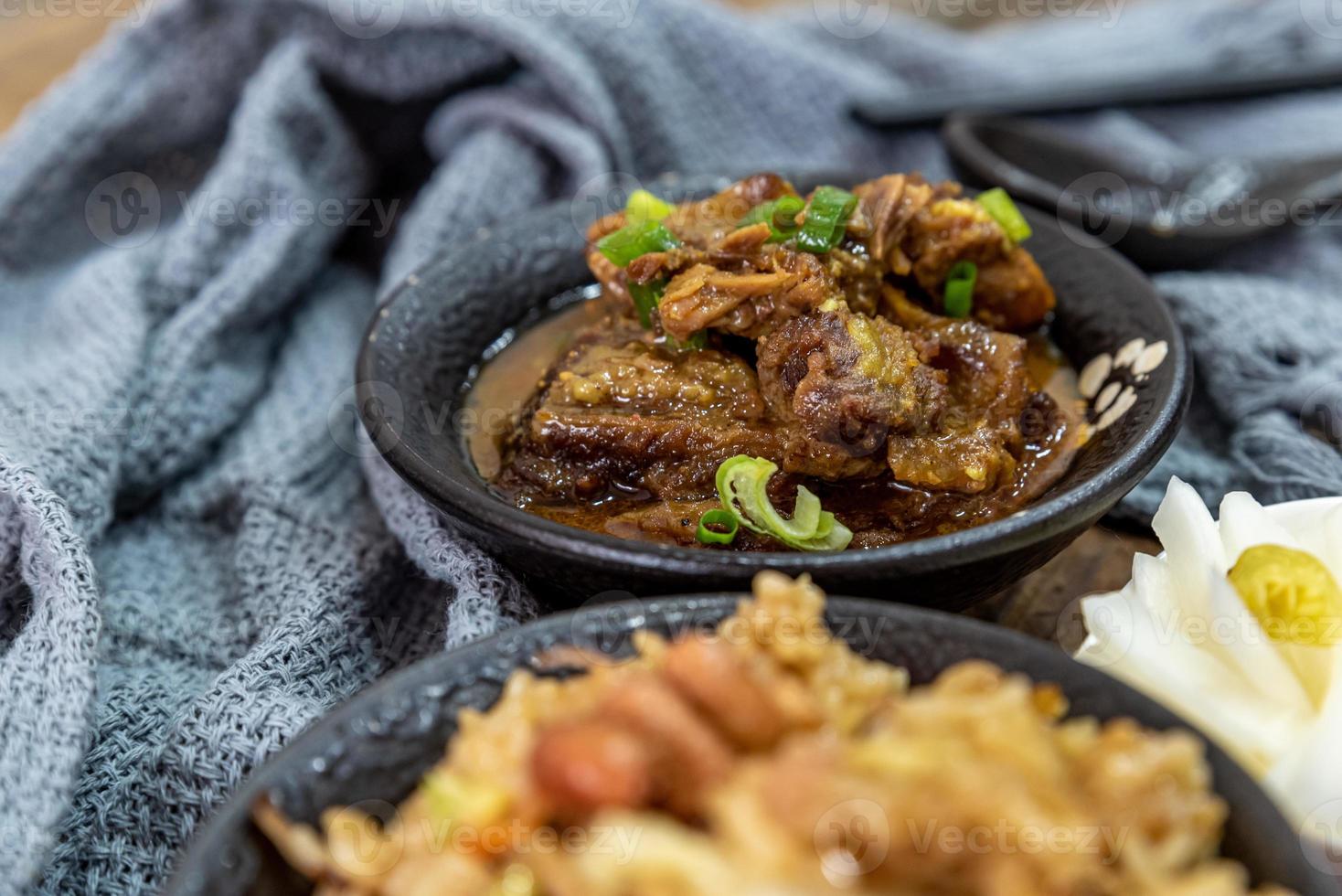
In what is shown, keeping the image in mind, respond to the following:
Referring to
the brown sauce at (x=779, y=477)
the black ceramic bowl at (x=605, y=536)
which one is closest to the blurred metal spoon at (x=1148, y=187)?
the black ceramic bowl at (x=605, y=536)

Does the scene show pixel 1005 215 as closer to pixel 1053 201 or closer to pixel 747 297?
pixel 747 297

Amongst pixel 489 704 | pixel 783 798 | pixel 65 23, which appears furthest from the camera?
pixel 65 23

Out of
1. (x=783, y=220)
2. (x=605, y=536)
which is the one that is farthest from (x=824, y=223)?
(x=605, y=536)

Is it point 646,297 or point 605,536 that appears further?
point 646,297

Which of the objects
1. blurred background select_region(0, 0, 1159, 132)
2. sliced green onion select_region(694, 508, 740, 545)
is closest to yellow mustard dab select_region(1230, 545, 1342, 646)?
sliced green onion select_region(694, 508, 740, 545)

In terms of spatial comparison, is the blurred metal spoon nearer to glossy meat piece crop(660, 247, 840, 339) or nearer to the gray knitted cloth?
the gray knitted cloth
